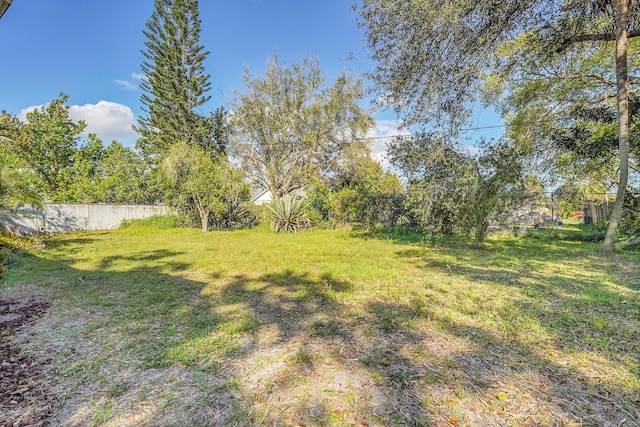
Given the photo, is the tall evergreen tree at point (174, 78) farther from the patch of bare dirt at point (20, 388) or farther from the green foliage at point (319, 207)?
the patch of bare dirt at point (20, 388)

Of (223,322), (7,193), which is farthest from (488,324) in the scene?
(7,193)

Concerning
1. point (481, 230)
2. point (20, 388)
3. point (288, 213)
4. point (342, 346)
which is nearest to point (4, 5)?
point (20, 388)

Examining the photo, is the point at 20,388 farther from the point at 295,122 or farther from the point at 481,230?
the point at 295,122

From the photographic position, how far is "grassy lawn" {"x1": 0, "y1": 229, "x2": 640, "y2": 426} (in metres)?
1.54

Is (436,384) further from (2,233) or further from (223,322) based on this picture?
(2,233)

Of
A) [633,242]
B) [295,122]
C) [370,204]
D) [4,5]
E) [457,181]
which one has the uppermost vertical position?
[295,122]

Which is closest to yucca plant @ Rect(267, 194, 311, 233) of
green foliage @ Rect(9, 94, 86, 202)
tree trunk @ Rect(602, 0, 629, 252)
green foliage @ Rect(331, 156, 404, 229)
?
green foliage @ Rect(331, 156, 404, 229)

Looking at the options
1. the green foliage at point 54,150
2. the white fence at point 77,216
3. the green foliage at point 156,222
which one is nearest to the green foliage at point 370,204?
the green foliage at point 156,222

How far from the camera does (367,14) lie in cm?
550

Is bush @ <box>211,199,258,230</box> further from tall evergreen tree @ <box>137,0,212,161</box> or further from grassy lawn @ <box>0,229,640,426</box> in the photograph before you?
grassy lawn @ <box>0,229,640,426</box>

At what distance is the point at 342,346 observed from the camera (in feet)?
7.43

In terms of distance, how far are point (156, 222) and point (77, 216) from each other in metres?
3.17

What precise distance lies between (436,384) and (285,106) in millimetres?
17555

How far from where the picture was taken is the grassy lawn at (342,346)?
1.54 m
